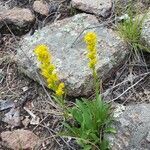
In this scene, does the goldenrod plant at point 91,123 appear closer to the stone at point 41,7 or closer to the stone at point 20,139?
the stone at point 20,139

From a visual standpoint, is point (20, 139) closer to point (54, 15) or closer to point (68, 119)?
point (68, 119)

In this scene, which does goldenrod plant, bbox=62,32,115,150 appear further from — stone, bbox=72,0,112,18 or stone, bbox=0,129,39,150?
stone, bbox=72,0,112,18

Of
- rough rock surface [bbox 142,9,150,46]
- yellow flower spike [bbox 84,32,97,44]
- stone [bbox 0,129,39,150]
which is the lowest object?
stone [bbox 0,129,39,150]

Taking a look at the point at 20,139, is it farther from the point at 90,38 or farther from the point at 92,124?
the point at 90,38

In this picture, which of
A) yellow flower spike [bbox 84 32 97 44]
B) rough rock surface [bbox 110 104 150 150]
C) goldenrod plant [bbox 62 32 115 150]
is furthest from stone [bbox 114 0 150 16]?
yellow flower spike [bbox 84 32 97 44]

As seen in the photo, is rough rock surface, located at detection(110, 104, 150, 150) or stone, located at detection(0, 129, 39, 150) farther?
stone, located at detection(0, 129, 39, 150)

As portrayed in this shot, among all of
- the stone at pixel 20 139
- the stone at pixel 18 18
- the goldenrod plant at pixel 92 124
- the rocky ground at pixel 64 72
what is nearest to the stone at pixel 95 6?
the rocky ground at pixel 64 72
